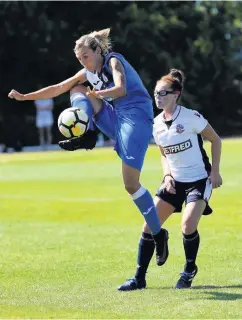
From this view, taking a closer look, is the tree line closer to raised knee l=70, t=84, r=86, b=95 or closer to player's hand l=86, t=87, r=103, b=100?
raised knee l=70, t=84, r=86, b=95

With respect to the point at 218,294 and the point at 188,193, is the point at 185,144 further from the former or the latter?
the point at 218,294

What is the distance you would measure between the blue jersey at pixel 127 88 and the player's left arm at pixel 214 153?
58 cm

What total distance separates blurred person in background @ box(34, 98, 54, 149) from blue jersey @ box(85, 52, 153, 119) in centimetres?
4358

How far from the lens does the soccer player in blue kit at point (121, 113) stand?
8.16 meters

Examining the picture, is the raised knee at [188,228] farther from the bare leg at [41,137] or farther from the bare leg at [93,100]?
the bare leg at [41,137]

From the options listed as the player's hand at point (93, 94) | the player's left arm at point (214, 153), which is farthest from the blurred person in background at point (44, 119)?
the player's hand at point (93, 94)

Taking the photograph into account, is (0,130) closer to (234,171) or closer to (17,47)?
(17,47)

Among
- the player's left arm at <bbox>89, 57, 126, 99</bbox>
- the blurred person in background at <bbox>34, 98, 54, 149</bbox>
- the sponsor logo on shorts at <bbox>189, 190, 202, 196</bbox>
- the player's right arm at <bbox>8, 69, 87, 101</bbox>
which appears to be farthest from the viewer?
the blurred person in background at <bbox>34, 98, 54, 149</bbox>

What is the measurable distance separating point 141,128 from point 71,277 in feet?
5.99

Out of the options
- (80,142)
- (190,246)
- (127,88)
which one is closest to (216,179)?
(190,246)

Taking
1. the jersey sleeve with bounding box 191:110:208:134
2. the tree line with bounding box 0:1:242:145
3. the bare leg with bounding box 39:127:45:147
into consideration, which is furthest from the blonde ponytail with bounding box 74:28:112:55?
the bare leg with bounding box 39:127:45:147

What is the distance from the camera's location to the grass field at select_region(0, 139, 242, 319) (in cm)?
712

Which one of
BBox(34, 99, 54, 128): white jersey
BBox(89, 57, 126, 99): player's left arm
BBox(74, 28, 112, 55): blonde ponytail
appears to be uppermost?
BBox(74, 28, 112, 55): blonde ponytail

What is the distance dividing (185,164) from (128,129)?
2.09 feet
